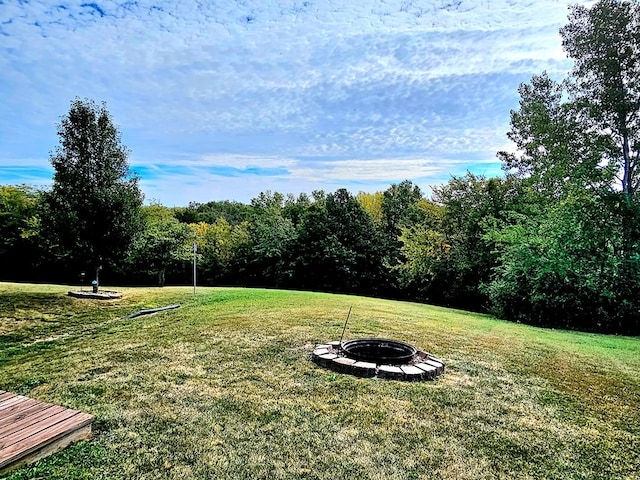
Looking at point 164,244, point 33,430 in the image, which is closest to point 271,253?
point 164,244

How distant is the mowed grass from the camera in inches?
92.5

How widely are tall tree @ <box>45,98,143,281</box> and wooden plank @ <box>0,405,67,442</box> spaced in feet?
25.3

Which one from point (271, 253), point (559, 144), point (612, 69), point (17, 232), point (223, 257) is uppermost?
point (612, 69)

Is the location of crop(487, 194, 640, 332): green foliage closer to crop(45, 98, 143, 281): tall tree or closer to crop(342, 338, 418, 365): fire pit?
crop(342, 338, 418, 365): fire pit

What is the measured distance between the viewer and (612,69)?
9.58 meters

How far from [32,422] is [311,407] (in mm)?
2092

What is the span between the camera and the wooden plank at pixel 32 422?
2385 millimetres

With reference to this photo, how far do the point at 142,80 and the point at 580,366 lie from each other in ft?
41.2

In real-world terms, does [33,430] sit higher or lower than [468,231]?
lower

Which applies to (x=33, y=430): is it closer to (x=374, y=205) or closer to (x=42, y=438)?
(x=42, y=438)

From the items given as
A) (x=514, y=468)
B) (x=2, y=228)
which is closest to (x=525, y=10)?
(x=514, y=468)

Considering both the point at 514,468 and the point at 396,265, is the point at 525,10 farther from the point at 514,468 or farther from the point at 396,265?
the point at 396,265

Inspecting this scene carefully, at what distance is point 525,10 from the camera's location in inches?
308

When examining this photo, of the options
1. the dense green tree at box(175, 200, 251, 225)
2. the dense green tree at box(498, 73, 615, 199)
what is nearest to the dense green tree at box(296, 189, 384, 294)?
the dense green tree at box(498, 73, 615, 199)
